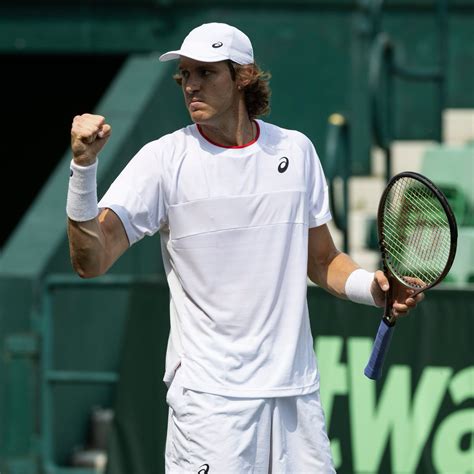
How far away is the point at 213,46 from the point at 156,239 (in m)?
5.04

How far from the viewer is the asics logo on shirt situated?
4742 millimetres

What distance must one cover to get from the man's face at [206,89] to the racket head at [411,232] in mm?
597

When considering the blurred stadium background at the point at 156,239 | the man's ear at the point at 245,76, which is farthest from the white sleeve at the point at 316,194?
the blurred stadium background at the point at 156,239

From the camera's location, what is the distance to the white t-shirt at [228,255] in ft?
15.2

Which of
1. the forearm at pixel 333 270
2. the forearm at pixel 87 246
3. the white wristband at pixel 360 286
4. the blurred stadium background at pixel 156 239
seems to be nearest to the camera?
the forearm at pixel 87 246

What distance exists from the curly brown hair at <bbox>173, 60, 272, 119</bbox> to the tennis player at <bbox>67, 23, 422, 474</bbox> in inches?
0.7

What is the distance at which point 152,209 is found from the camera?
4.64 metres

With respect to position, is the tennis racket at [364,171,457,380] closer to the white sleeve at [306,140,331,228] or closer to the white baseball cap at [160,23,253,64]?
the white sleeve at [306,140,331,228]

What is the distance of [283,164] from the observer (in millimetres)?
4754

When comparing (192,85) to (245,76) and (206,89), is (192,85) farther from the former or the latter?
(245,76)

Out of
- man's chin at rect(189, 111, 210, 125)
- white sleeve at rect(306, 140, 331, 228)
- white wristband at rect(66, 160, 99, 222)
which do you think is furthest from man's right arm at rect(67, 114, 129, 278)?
white sleeve at rect(306, 140, 331, 228)

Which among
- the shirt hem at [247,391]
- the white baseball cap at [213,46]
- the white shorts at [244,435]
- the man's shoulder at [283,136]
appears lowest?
the white shorts at [244,435]

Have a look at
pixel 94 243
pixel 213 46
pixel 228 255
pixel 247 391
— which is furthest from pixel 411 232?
pixel 94 243

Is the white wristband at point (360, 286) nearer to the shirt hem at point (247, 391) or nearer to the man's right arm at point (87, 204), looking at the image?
the shirt hem at point (247, 391)
